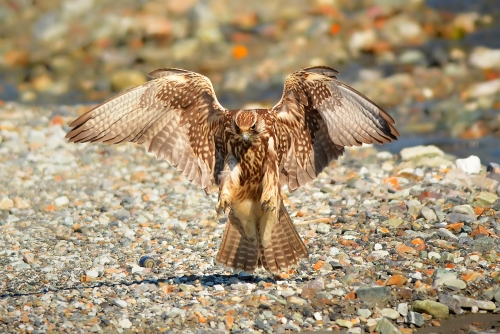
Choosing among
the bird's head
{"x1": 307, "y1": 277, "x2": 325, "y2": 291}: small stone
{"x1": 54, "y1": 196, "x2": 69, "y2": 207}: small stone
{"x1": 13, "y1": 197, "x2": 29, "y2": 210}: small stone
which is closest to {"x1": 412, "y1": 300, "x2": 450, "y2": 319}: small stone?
{"x1": 307, "y1": 277, "x2": 325, "y2": 291}: small stone

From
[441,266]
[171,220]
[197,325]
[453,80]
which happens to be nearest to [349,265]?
[441,266]

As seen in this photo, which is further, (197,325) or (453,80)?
(453,80)

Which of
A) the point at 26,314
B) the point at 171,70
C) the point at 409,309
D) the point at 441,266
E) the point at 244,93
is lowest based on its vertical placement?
the point at 26,314

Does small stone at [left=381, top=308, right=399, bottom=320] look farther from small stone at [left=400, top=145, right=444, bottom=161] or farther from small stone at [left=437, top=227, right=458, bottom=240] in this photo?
small stone at [left=400, top=145, right=444, bottom=161]

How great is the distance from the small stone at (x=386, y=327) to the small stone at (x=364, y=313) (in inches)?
6.4

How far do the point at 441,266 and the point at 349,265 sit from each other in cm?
68

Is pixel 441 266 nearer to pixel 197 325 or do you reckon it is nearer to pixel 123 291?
pixel 197 325

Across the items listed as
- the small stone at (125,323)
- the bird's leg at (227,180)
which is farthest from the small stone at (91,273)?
the bird's leg at (227,180)

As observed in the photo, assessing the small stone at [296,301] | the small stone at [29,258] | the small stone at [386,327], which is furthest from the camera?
the small stone at [29,258]

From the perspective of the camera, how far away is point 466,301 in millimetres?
5586

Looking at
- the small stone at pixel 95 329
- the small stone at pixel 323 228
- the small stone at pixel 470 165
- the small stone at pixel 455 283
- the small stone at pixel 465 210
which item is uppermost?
the small stone at pixel 470 165

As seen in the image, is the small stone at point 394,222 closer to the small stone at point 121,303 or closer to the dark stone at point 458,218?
the dark stone at point 458,218

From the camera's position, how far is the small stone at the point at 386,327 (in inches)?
207

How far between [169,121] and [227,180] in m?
0.67
